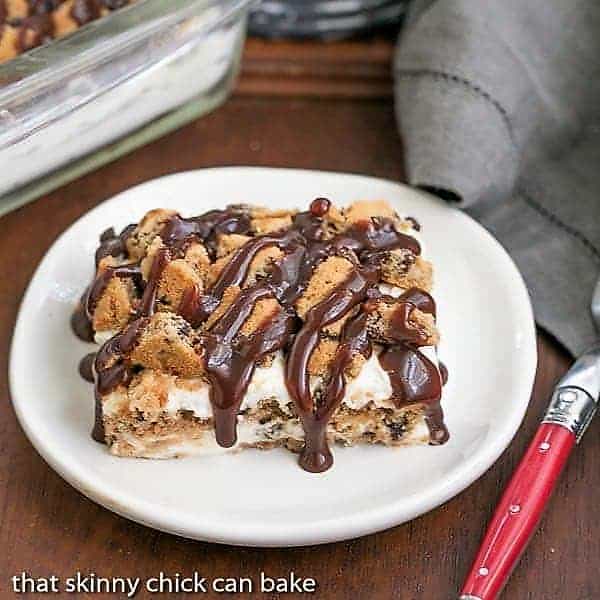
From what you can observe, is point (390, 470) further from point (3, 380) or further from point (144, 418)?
point (3, 380)

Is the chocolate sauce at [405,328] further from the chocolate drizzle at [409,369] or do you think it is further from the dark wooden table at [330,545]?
the dark wooden table at [330,545]

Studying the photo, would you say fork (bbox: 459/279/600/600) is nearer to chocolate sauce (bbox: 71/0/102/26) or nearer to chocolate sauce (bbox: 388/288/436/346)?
chocolate sauce (bbox: 388/288/436/346)

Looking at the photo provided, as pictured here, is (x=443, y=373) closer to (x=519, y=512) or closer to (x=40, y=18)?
(x=519, y=512)

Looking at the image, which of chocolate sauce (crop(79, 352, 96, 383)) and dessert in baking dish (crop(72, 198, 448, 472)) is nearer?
dessert in baking dish (crop(72, 198, 448, 472))

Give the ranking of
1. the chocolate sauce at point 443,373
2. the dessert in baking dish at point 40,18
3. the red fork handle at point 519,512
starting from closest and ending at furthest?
1. the red fork handle at point 519,512
2. the chocolate sauce at point 443,373
3. the dessert in baking dish at point 40,18

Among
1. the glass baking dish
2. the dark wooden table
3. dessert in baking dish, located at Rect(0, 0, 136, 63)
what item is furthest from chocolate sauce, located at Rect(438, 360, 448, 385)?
dessert in baking dish, located at Rect(0, 0, 136, 63)

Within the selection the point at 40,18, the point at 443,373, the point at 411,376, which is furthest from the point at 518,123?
the point at 40,18

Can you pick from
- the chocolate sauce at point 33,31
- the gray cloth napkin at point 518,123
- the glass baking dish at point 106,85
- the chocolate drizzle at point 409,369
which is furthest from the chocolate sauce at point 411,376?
the chocolate sauce at point 33,31
